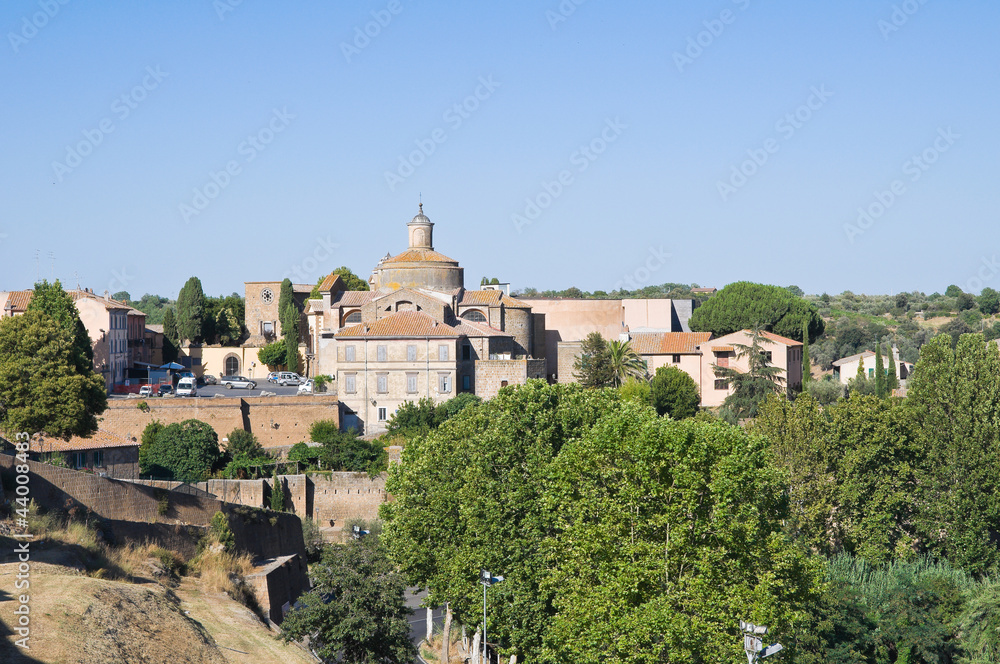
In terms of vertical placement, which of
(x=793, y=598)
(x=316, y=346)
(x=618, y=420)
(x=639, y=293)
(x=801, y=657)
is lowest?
(x=801, y=657)

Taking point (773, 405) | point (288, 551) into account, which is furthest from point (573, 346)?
point (288, 551)

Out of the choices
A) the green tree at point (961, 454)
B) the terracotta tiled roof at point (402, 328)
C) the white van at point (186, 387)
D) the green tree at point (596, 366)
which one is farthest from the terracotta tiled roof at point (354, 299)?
the green tree at point (961, 454)

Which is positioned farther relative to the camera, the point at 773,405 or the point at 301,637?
the point at 773,405

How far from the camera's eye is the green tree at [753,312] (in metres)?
67.4

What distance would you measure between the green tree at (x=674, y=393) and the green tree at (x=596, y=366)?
2.18 m

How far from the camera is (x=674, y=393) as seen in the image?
52562mm

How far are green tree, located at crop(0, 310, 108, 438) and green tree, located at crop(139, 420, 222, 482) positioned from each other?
8.78 m

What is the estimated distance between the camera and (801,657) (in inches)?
952

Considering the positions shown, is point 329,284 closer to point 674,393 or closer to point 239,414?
point 239,414

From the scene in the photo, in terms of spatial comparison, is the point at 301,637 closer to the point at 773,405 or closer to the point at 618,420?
the point at 618,420

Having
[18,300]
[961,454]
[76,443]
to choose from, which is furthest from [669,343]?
[18,300]

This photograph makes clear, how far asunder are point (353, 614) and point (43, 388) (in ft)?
50.4

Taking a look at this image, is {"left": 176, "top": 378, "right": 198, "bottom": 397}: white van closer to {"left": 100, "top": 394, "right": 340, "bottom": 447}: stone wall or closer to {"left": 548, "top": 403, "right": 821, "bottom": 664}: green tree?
{"left": 100, "top": 394, "right": 340, "bottom": 447}: stone wall

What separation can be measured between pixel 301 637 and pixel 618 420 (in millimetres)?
7173
